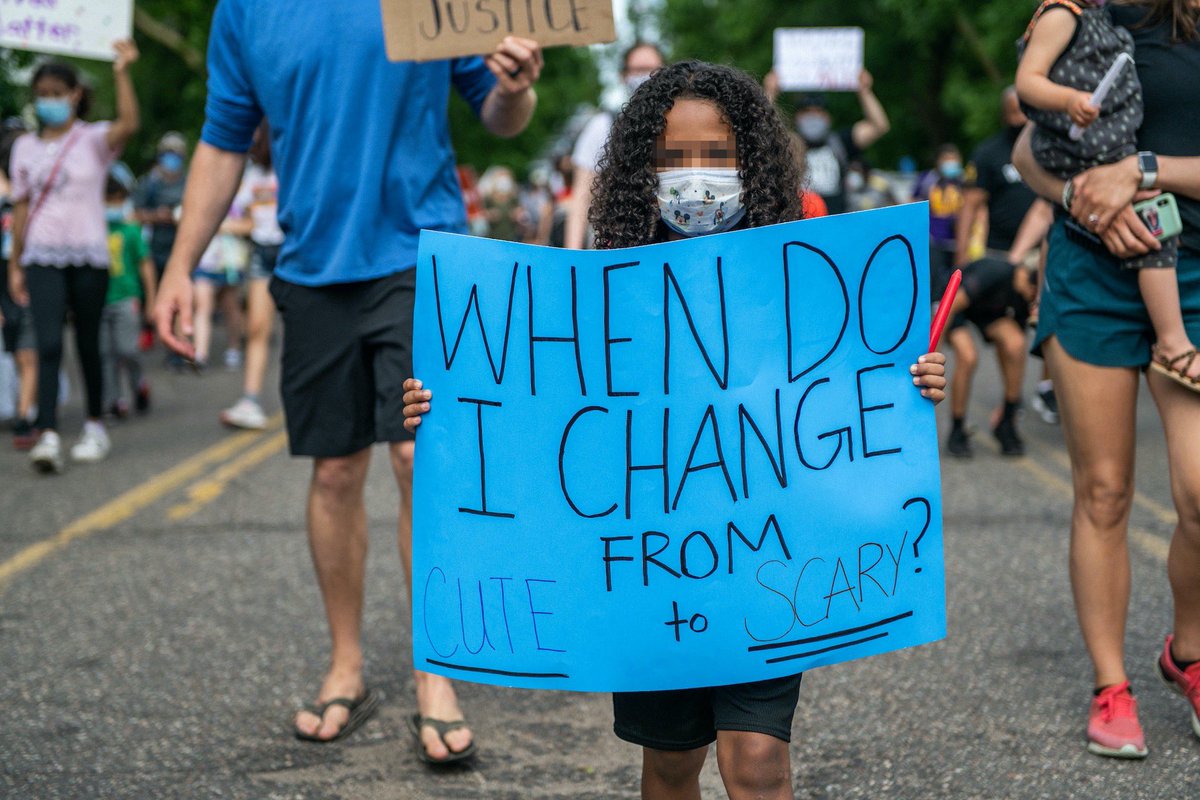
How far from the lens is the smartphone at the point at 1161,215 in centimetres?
330

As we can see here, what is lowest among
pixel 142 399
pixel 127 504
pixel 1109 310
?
pixel 142 399

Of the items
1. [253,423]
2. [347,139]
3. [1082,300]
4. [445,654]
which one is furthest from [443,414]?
[253,423]

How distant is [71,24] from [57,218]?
0.98 m

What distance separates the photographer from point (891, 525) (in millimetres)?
2482

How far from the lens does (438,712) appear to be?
11.6 feet

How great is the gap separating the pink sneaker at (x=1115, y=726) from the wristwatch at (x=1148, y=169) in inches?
45.6

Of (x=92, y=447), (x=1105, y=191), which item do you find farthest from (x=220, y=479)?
(x=1105, y=191)

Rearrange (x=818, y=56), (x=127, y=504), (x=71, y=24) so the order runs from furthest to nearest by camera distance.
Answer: (x=818, y=56)
(x=71, y=24)
(x=127, y=504)

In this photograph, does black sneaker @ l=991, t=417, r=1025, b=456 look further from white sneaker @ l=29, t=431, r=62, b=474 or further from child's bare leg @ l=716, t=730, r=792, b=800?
child's bare leg @ l=716, t=730, r=792, b=800

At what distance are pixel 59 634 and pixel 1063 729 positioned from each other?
9.94 feet

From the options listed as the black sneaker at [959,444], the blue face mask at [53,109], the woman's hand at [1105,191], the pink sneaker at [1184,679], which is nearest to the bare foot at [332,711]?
the pink sneaker at [1184,679]

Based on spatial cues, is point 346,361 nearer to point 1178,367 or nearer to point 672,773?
point 672,773

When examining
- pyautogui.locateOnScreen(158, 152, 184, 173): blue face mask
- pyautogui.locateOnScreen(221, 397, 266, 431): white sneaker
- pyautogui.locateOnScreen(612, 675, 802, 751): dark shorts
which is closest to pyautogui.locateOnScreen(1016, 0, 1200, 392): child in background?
pyautogui.locateOnScreen(612, 675, 802, 751): dark shorts

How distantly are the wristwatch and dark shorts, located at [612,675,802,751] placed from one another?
149 cm
